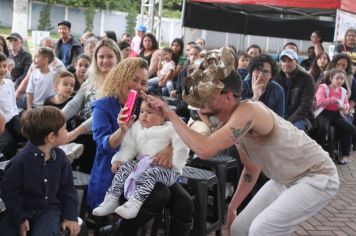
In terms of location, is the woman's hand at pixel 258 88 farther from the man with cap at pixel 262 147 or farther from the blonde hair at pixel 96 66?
the man with cap at pixel 262 147

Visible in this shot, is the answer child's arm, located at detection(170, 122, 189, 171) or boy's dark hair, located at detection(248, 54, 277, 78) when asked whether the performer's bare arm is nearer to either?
child's arm, located at detection(170, 122, 189, 171)

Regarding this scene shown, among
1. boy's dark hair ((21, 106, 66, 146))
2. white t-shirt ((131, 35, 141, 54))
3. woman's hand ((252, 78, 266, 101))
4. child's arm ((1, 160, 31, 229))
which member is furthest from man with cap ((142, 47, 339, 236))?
white t-shirt ((131, 35, 141, 54))

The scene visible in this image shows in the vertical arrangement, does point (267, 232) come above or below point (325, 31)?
below

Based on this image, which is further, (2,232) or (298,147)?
(298,147)

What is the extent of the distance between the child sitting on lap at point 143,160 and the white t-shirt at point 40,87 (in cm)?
266

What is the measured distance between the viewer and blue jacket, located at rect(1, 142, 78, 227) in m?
2.69

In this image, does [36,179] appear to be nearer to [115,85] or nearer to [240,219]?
[115,85]

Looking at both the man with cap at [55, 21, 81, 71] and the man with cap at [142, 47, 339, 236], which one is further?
the man with cap at [55, 21, 81, 71]

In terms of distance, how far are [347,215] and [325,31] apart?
836cm

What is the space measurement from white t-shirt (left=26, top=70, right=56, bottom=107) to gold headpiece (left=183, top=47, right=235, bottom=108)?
332 centimetres

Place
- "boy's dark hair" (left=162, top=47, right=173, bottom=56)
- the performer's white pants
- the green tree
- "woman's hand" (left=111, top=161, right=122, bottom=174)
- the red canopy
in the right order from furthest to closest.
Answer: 1. the green tree
2. the red canopy
3. "boy's dark hair" (left=162, top=47, right=173, bottom=56)
4. "woman's hand" (left=111, top=161, right=122, bottom=174)
5. the performer's white pants

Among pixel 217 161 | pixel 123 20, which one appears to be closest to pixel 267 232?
pixel 217 161

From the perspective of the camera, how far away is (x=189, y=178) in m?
3.74

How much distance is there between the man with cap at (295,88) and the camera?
6.29m
